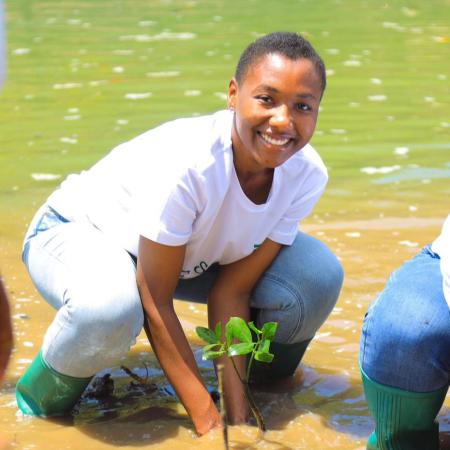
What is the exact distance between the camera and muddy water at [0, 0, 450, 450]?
341cm

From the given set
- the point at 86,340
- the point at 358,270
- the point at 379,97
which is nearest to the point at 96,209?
the point at 86,340

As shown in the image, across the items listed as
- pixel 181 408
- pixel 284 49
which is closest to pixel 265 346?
pixel 181 408

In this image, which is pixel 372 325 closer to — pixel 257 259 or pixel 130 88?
pixel 257 259

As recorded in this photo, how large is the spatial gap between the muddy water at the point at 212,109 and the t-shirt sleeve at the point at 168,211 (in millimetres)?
601

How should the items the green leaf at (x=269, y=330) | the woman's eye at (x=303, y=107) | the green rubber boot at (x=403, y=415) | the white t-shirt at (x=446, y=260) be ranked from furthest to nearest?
the woman's eye at (x=303, y=107) < the green leaf at (x=269, y=330) < the green rubber boot at (x=403, y=415) < the white t-shirt at (x=446, y=260)

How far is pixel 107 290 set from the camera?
316 centimetres

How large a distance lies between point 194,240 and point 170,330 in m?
0.28

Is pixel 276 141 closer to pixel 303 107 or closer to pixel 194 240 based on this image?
pixel 303 107

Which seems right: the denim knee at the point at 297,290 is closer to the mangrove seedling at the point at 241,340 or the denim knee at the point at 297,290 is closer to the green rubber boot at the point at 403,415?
the mangrove seedling at the point at 241,340

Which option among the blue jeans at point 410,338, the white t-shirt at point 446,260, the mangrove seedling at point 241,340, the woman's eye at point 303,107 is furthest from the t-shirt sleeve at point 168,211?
the white t-shirt at point 446,260

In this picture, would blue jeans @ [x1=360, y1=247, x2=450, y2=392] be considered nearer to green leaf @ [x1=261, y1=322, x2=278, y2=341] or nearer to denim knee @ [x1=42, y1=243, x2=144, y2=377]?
green leaf @ [x1=261, y1=322, x2=278, y2=341]

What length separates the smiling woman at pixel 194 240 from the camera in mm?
3170

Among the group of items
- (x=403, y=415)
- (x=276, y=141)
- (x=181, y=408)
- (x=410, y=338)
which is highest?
(x=276, y=141)

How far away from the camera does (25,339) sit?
401cm
